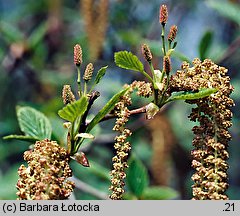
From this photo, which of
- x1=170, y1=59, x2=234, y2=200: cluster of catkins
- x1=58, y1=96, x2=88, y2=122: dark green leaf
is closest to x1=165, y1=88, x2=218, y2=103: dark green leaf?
x1=170, y1=59, x2=234, y2=200: cluster of catkins

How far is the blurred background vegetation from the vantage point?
2.27 meters

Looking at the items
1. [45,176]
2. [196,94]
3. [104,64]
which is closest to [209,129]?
[196,94]

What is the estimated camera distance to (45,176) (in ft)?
3.21

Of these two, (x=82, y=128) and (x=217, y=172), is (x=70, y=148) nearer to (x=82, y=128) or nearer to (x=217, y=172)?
(x=82, y=128)

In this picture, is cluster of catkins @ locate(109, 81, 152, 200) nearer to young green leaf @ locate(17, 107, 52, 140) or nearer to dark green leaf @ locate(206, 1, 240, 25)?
young green leaf @ locate(17, 107, 52, 140)

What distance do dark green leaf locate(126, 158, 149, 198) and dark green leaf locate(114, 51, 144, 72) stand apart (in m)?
0.76

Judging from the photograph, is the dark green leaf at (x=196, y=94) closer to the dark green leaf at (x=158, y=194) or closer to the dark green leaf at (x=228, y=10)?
the dark green leaf at (x=158, y=194)

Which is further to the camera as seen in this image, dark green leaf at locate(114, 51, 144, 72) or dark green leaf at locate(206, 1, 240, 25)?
dark green leaf at locate(206, 1, 240, 25)

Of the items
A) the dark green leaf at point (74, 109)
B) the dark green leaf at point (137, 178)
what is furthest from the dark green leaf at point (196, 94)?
the dark green leaf at point (137, 178)

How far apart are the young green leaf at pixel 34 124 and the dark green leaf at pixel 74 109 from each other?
30 centimetres

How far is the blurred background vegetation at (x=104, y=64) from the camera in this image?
227 cm

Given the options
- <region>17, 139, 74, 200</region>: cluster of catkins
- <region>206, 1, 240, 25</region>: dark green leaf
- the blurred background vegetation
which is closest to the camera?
<region>17, 139, 74, 200</region>: cluster of catkins
